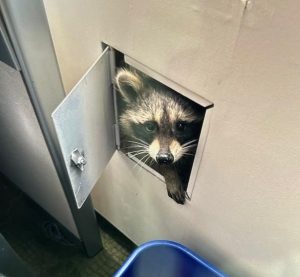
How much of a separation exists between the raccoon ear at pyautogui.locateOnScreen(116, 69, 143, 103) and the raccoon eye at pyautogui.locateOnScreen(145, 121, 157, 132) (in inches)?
2.2

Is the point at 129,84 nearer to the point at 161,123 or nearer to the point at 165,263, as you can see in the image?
the point at 161,123

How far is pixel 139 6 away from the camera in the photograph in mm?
549

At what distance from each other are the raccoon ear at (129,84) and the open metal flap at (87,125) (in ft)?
0.10

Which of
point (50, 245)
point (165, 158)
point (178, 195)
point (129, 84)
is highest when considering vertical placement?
point (129, 84)

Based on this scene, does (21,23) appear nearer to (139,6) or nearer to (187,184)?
(139,6)

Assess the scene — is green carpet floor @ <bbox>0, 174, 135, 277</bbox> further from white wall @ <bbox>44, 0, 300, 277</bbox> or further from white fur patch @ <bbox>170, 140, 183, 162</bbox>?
white fur patch @ <bbox>170, 140, 183, 162</bbox>

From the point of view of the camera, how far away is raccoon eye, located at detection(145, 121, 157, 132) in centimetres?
70

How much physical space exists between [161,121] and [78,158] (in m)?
0.17

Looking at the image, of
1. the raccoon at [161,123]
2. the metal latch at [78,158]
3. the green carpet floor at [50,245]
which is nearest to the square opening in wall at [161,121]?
the raccoon at [161,123]

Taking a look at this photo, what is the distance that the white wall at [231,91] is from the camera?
1.49ft

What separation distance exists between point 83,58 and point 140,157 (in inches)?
10.1

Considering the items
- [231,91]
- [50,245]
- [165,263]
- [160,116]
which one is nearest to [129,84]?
[160,116]

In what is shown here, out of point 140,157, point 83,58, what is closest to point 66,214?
point 140,157

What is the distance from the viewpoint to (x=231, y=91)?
53 centimetres
